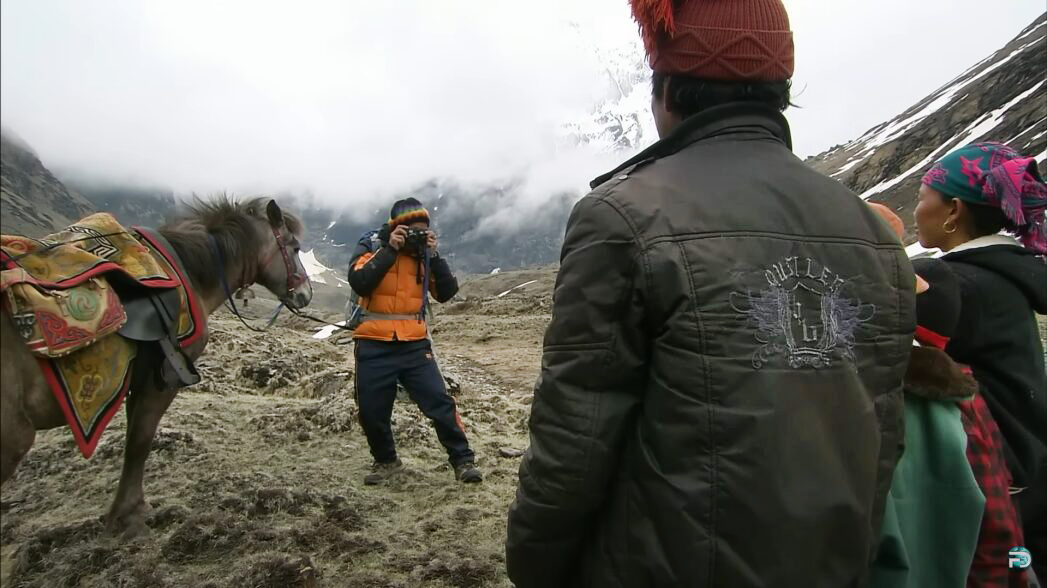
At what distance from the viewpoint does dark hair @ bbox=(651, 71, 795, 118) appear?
4.36 feet

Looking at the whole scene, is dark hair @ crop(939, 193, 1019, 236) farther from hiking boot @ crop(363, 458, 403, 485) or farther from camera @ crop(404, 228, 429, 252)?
hiking boot @ crop(363, 458, 403, 485)

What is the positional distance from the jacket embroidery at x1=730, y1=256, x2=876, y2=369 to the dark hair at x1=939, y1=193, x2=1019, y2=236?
1.15m

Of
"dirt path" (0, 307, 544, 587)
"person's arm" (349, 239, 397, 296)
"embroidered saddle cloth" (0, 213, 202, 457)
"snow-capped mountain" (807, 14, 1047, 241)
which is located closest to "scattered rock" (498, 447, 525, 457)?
"dirt path" (0, 307, 544, 587)

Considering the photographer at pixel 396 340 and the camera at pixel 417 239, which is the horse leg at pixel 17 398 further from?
the camera at pixel 417 239

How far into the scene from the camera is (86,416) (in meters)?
2.43

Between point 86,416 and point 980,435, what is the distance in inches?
124

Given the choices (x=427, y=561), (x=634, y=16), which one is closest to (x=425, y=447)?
(x=427, y=561)

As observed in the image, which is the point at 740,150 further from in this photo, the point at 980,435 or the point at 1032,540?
the point at 1032,540

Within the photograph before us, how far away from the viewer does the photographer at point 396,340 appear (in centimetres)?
405

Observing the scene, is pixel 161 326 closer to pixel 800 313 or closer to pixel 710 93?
pixel 710 93

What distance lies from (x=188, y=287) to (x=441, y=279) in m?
1.68

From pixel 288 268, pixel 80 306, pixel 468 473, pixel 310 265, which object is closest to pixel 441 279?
pixel 288 268

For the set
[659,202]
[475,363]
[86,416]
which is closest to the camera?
[659,202]

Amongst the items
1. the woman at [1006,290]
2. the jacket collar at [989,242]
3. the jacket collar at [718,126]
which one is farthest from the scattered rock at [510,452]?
the jacket collar at [718,126]
